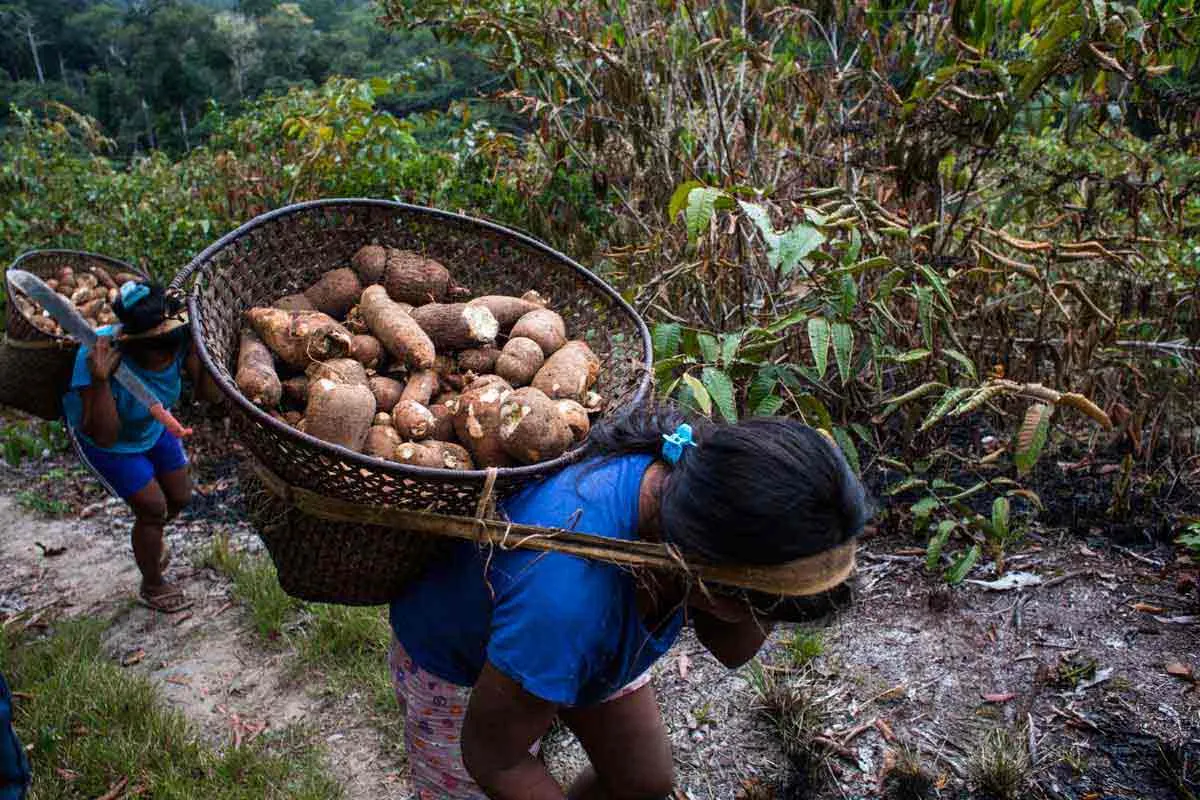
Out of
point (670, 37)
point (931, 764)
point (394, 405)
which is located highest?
point (670, 37)

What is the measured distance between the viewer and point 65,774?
96.3 inches

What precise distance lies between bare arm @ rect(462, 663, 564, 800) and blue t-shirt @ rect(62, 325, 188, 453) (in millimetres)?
2140

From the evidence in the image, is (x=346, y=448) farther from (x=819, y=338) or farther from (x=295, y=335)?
(x=819, y=338)

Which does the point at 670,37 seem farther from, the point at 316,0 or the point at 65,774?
the point at 316,0

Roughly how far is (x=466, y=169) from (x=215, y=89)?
34.2 meters

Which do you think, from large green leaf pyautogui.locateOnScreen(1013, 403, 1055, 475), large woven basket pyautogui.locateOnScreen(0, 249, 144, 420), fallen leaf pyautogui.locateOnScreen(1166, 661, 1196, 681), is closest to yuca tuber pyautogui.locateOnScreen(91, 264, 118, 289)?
large woven basket pyautogui.locateOnScreen(0, 249, 144, 420)

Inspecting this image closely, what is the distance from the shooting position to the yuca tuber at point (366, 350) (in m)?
1.76

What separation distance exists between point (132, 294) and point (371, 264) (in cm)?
126

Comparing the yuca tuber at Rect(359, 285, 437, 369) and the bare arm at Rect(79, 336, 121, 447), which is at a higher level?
the yuca tuber at Rect(359, 285, 437, 369)

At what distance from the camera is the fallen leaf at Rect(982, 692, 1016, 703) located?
7.98ft

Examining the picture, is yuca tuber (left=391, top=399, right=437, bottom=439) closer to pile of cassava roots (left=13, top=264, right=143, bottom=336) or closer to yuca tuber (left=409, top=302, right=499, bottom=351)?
yuca tuber (left=409, top=302, right=499, bottom=351)

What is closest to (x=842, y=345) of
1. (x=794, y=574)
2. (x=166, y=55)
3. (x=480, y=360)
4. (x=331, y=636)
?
(x=480, y=360)

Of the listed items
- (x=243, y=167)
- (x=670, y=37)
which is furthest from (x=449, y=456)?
(x=243, y=167)

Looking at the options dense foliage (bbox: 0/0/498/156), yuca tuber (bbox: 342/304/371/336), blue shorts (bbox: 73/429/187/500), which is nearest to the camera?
yuca tuber (bbox: 342/304/371/336)
